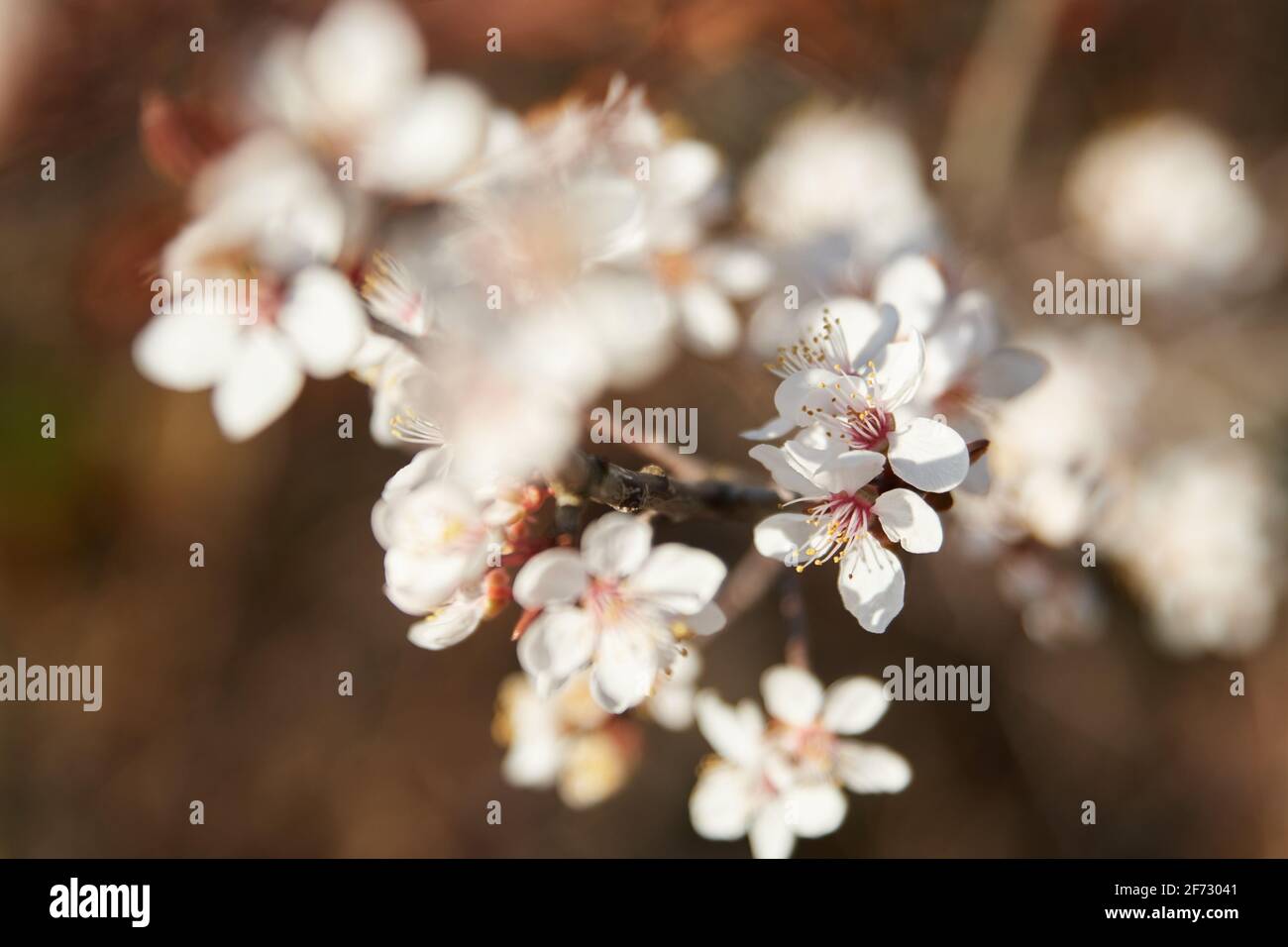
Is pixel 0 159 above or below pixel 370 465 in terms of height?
above

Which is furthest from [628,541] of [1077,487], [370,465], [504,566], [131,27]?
[131,27]

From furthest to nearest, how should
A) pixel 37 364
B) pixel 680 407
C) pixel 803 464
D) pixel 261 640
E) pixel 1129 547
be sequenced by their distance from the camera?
pixel 261 640 < pixel 37 364 < pixel 680 407 < pixel 1129 547 < pixel 803 464

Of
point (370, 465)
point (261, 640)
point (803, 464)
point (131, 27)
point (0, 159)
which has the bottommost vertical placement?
point (261, 640)

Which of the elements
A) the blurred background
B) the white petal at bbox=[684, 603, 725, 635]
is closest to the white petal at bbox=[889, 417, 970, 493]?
the white petal at bbox=[684, 603, 725, 635]

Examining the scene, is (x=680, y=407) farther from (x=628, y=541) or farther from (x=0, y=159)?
(x=0, y=159)
